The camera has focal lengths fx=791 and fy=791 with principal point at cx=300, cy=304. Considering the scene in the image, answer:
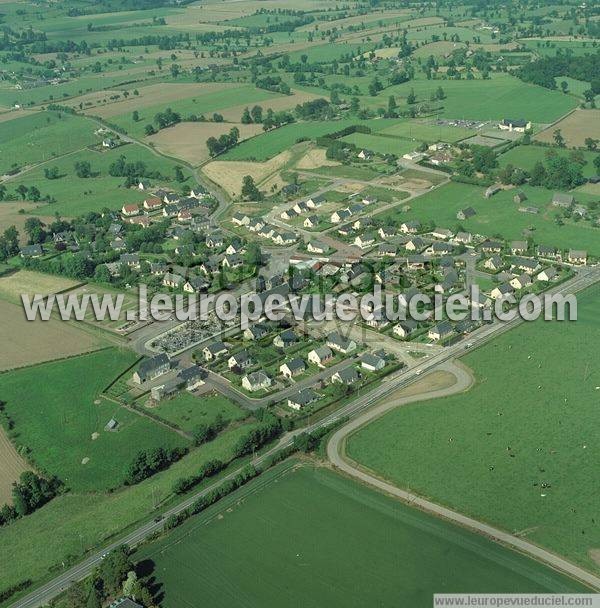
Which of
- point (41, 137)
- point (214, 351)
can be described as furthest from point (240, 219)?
point (41, 137)

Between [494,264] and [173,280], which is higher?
[173,280]

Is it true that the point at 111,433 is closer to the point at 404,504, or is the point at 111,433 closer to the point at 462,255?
the point at 404,504

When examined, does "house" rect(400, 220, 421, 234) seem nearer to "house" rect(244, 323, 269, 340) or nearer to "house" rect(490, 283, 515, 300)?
"house" rect(490, 283, 515, 300)

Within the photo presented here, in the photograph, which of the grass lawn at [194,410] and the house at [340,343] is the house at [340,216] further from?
the grass lawn at [194,410]

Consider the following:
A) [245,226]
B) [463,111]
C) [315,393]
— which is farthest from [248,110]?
[315,393]

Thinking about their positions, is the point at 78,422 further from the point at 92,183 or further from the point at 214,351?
the point at 92,183
